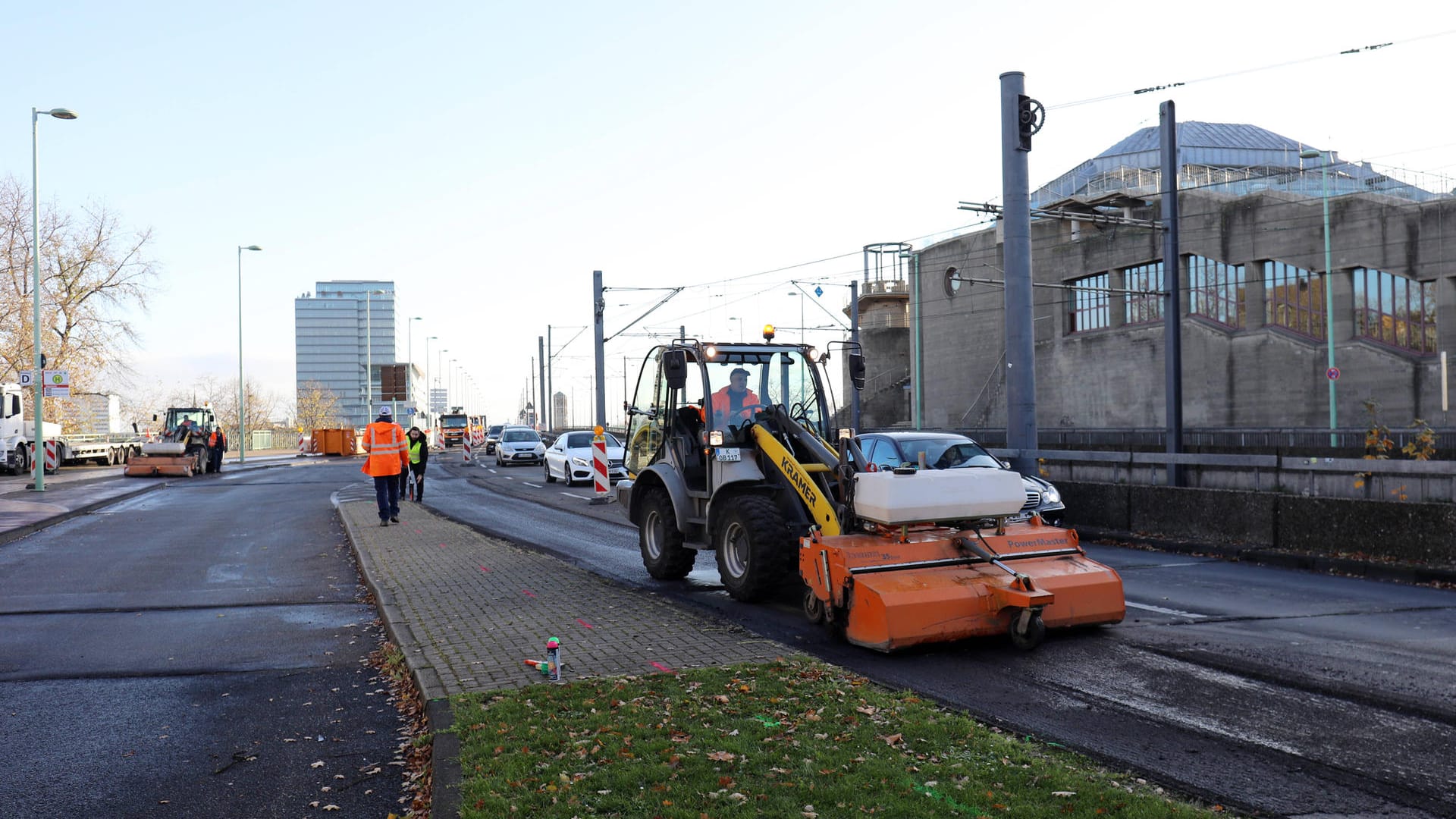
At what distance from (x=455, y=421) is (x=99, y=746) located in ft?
246

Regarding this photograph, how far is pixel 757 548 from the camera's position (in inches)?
368

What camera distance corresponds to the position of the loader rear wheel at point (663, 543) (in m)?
11.2

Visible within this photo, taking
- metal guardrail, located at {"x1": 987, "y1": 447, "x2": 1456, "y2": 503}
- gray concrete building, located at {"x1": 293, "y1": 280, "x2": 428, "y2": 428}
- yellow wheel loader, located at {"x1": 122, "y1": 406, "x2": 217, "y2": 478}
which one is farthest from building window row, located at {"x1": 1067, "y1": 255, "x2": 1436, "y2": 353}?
gray concrete building, located at {"x1": 293, "y1": 280, "x2": 428, "y2": 428}

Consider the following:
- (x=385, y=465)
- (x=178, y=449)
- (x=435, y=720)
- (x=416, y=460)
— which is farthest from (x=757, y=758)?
(x=178, y=449)

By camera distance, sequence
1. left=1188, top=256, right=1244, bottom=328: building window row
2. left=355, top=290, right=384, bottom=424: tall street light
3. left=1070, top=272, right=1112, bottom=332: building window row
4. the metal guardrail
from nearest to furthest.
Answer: the metal guardrail < left=1188, top=256, right=1244, bottom=328: building window row < left=1070, top=272, right=1112, bottom=332: building window row < left=355, top=290, right=384, bottom=424: tall street light

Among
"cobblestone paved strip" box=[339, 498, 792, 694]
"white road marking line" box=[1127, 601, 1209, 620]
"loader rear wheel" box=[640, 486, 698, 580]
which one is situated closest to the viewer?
"cobblestone paved strip" box=[339, 498, 792, 694]

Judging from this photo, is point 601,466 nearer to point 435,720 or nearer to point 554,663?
point 554,663

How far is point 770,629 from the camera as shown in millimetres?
8633

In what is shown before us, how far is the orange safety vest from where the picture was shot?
676 inches

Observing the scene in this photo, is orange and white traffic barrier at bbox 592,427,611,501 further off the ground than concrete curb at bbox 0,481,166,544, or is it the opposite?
orange and white traffic barrier at bbox 592,427,611,501

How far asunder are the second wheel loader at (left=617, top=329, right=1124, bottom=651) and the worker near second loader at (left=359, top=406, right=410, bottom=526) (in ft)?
20.9

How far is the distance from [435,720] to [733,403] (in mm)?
5351

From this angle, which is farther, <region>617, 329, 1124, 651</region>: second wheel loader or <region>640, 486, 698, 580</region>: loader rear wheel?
<region>640, 486, 698, 580</region>: loader rear wheel

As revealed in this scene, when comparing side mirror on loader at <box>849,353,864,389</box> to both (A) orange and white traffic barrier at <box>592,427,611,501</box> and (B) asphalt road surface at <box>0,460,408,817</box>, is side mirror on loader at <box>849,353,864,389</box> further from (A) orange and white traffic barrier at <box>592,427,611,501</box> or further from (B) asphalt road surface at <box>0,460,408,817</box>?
(A) orange and white traffic barrier at <box>592,427,611,501</box>
